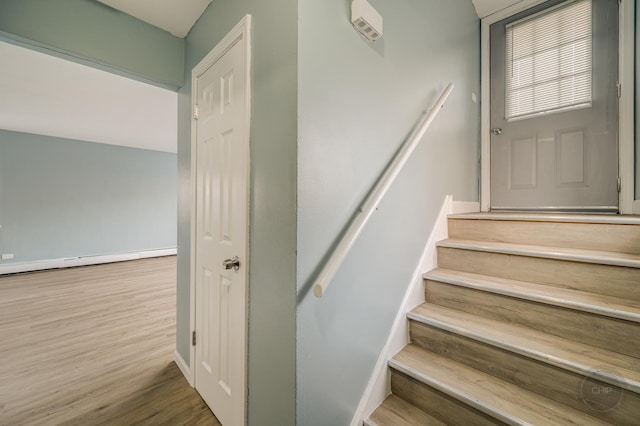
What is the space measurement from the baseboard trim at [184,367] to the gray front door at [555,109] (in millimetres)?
3068

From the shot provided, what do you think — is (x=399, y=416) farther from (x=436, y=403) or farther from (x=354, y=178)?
(x=354, y=178)

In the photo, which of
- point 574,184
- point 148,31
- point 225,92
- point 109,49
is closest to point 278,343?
point 225,92

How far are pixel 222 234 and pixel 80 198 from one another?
19.9ft

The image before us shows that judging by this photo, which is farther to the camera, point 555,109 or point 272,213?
point 555,109

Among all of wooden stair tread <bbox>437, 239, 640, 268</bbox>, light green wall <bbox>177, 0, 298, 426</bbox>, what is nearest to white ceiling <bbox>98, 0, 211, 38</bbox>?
light green wall <bbox>177, 0, 298, 426</bbox>

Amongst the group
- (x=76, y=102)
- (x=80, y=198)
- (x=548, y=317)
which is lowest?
(x=548, y=317)

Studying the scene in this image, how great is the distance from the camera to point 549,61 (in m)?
2.25

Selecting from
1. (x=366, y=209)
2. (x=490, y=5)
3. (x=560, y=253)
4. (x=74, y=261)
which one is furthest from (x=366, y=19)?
(x=74, y=261)

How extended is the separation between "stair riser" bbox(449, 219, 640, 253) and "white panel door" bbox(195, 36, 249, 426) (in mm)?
1659

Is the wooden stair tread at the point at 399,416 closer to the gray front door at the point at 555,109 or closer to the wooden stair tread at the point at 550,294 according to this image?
the wooden stair tread at the point at 550,294

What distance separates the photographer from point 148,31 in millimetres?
1758

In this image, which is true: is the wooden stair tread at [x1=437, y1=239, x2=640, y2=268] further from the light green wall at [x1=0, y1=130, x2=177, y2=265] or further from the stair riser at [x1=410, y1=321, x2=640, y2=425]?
the light green wall at [x1=0, y1=130, x2=177, y2=265]

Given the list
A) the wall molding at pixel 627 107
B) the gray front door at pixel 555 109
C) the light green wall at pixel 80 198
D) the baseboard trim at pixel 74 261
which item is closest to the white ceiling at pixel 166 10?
the gray front door at pixel 555 109

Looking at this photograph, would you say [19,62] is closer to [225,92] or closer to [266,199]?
Answer: [225,92]
